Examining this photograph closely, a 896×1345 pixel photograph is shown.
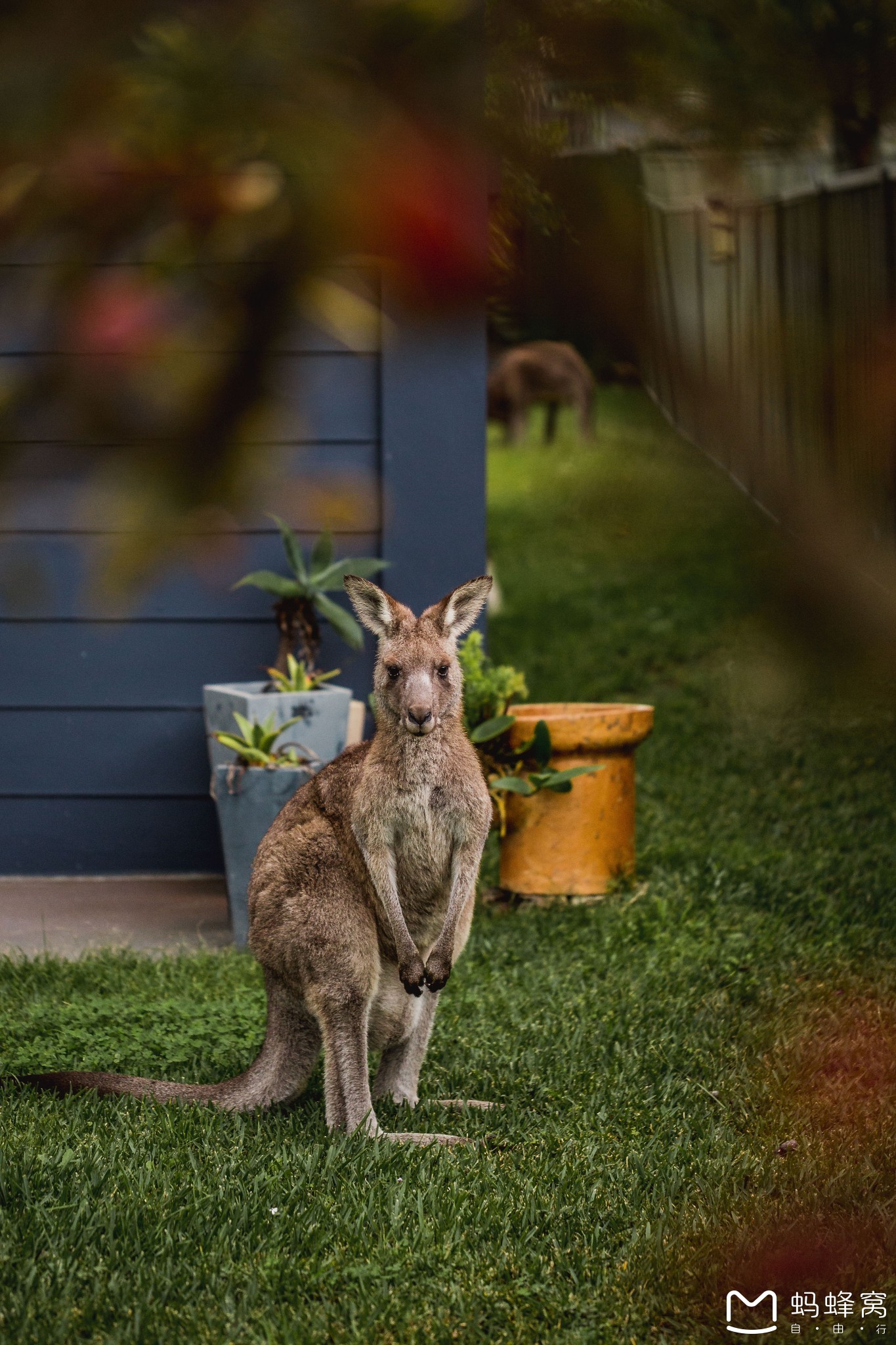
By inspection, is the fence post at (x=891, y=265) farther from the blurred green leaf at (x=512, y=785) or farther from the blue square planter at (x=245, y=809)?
the blurred green leaf at (x=512, y=785)

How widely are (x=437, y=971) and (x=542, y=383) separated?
2.35 meters

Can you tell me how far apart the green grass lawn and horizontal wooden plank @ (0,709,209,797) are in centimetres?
131

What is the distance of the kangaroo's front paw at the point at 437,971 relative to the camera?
10.1 feet

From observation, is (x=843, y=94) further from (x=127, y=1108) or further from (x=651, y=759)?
(x=651, y=759)

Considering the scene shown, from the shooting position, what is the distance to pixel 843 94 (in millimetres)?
789

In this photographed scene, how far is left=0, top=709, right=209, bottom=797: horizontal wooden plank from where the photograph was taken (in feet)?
18.6

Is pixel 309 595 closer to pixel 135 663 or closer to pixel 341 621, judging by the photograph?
pixel 341 621

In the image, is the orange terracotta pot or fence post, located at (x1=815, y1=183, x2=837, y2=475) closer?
fence post, located at (x1=815, y1=183, x2=837, y2=475)

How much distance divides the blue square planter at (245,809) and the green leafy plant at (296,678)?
0.48m

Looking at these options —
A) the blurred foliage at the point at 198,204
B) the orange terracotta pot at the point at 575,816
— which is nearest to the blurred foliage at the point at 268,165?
the blurred foliage at the point at 198,204

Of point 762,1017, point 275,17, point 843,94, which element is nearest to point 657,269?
point 843,94

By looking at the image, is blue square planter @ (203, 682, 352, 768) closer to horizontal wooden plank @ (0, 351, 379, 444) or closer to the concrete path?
the concrete path

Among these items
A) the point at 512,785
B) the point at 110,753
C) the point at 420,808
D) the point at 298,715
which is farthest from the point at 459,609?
the point at 110,753

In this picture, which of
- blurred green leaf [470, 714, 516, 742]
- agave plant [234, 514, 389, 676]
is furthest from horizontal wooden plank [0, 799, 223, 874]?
blurred green leaf [470, 714, 516, 742]
